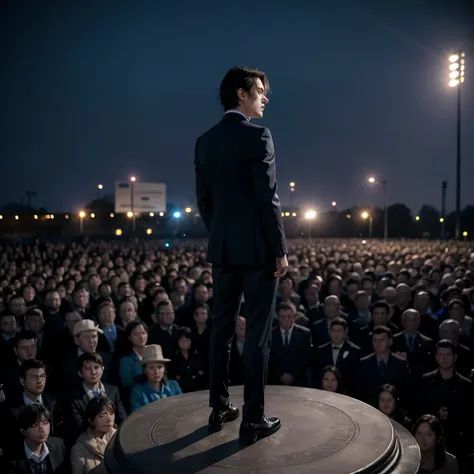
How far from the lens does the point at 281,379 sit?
Answer: 723 centimetres

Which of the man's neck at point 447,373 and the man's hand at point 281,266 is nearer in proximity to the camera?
the man's hand at point 281,266

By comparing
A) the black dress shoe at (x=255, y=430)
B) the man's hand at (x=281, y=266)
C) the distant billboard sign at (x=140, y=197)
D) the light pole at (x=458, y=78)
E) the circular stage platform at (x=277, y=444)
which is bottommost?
the circular stage platform at (x=277, y=444)

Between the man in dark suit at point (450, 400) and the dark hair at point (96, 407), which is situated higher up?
the dark hair at point (96, 407)

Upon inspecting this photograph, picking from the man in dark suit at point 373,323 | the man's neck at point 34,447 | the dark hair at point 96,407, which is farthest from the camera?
the man in dark suit at point 373,323

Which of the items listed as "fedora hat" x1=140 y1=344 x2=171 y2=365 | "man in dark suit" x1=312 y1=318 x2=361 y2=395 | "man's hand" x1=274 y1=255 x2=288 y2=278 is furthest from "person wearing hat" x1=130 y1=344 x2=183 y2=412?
"man's hand" x1=274 y1=255 x2=288 y2=278

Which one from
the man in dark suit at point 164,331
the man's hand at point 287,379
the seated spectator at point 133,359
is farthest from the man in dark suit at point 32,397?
the man's hand at point 287,379

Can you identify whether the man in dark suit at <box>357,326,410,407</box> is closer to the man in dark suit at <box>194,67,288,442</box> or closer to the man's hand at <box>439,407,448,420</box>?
the man's hand at <box>439,407,448,420</box>

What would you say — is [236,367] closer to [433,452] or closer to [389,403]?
[389,403]

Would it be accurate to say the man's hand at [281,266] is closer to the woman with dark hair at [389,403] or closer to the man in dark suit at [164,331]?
the woman with dark hair at [389,403]

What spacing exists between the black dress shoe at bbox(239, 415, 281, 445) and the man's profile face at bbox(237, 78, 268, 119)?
2245 mm

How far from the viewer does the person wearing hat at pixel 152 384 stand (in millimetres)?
5965

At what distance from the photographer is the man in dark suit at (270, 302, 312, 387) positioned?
24.9 feet

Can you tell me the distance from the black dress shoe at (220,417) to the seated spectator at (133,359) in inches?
128

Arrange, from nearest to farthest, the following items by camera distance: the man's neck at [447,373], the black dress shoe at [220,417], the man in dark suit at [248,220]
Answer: the man in dark suit at [248,220]
the black dress shoe at [220,417]
the man's neck at [447,373]
